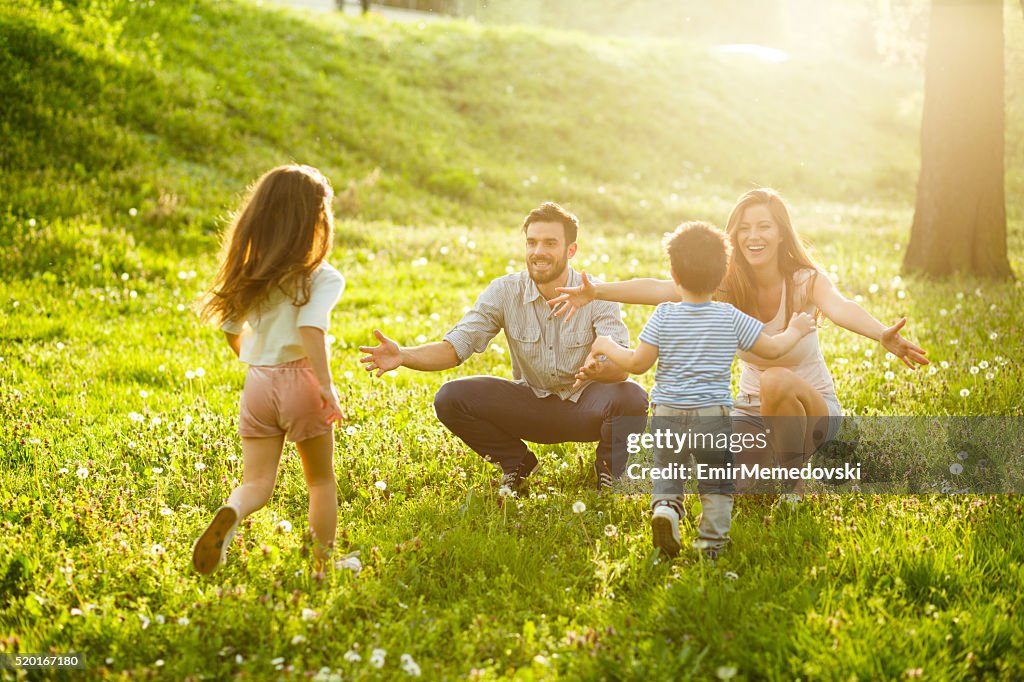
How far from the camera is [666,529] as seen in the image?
447 centimetres

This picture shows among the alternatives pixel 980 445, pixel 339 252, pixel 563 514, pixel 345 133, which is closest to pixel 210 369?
pixel 563 514

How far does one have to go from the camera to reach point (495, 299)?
19.4 feet

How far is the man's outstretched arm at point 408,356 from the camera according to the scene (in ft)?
16.9

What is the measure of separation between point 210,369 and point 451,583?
4.51m

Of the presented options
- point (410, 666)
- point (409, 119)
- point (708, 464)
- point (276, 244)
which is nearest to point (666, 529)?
point (708, 464)

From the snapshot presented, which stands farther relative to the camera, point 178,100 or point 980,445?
point 178,100

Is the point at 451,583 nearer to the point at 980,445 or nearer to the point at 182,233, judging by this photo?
the point at 980,445

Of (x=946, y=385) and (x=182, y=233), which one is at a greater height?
(x=182, y=233)

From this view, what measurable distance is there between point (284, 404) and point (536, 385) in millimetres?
2058

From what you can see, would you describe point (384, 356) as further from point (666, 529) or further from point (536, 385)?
point (666, 529)

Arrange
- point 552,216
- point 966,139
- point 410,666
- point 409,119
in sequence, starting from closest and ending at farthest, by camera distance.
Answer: point 410,666
point 552,216
point 966,139
point 409,119

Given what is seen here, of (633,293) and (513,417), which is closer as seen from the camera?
(633,293)

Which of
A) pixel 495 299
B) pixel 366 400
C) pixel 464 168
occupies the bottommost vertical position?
pixel 366 400
